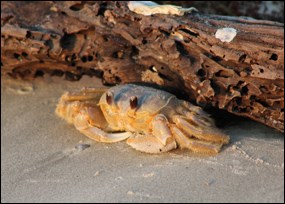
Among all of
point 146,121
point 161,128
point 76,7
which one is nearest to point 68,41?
point 76,7

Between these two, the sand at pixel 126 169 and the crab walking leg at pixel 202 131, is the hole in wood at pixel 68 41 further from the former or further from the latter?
the crab walking leg at pixel 202 131

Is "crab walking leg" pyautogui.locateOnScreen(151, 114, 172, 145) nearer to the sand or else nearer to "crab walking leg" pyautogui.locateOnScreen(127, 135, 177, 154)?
"crab walking leg" pyautogui.locateOnScreen(127, 135, 177, 154)

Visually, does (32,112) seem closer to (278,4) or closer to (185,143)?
(185,143)

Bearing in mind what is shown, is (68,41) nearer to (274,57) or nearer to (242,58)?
(242,58)

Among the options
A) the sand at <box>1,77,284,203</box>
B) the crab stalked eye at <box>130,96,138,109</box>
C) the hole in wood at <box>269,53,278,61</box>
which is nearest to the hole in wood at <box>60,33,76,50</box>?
the sand at <box>1,77,284,203</box>

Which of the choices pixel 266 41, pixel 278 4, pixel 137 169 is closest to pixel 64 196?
pixel 137 169

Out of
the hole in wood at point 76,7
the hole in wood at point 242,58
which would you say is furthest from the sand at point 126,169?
the hole in wood at point 76,7

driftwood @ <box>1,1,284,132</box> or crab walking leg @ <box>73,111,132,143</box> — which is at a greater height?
driftwood @ <box>1,1,284,132</box>
